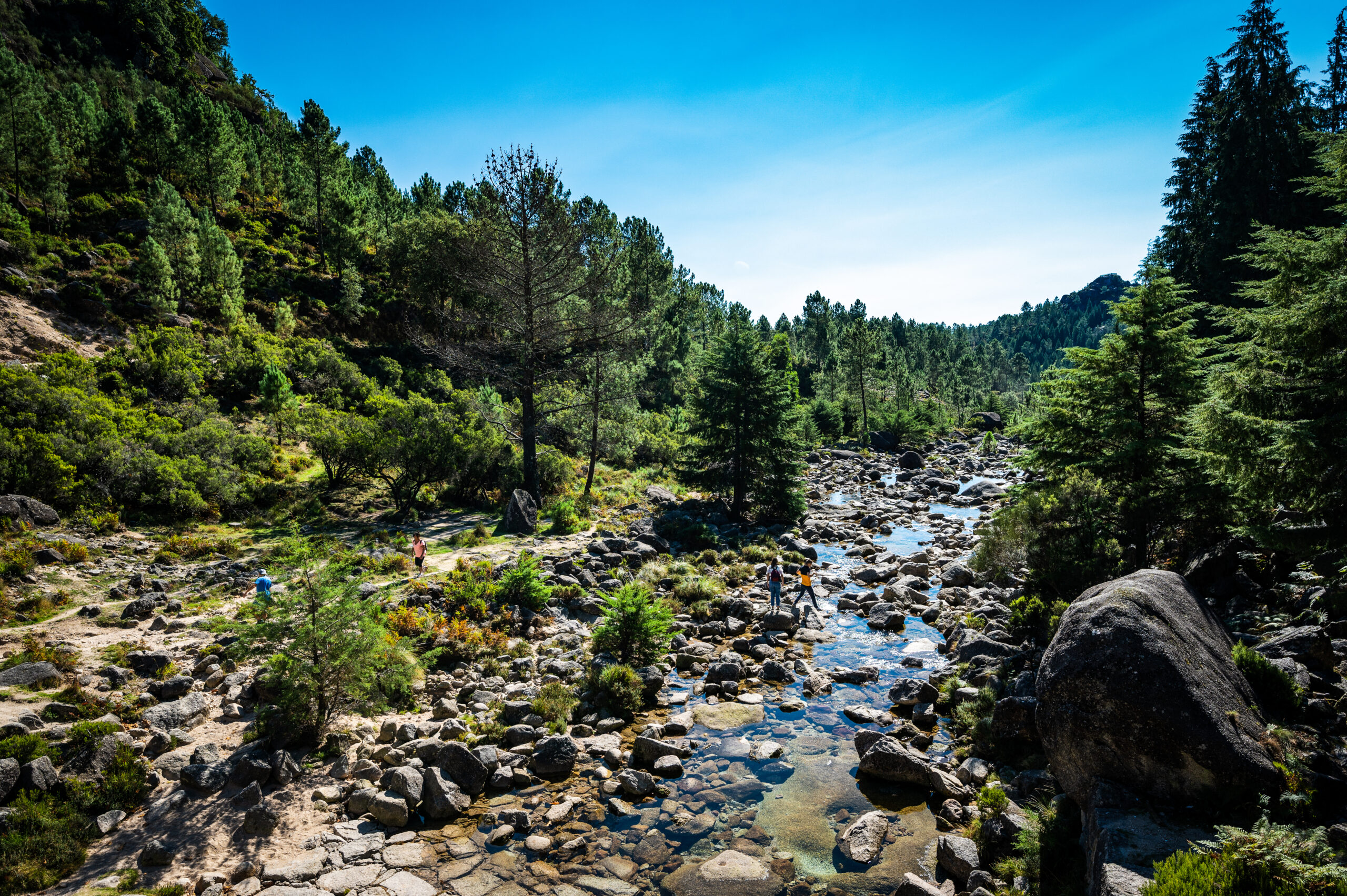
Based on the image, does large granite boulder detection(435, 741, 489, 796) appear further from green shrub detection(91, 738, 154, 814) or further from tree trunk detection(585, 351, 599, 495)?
tree trunk detection(585, 351, 599, 495)

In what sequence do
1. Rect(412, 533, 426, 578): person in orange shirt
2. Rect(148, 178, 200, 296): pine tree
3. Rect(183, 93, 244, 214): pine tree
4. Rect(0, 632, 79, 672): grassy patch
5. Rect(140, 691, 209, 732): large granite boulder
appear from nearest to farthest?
Rect(140, 691, 209, 732): large granite boulder
Rect(0, 632, 79, 672): grassy patch
Rect(412, 533, 426, 578): person in orange shirt
Rect(148, 178, 200, 296): pine tree
Rect(183, 93, 244, 214): pine tree

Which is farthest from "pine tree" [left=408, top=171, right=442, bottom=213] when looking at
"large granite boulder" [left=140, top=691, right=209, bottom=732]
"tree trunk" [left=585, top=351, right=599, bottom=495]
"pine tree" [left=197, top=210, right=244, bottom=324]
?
"large granite boulder" [left=140, top=691, right=209, bottom=732]

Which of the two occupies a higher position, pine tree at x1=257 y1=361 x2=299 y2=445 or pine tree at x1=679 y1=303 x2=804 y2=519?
pine tree at x1=257 y1=361 x2=299 y2=445

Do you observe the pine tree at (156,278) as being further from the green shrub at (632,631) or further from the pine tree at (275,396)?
the green shrub at (632,631)

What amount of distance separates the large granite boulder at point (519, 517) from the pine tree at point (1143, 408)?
18460 millimetres

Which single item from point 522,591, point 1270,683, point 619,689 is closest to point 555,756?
point 619,689

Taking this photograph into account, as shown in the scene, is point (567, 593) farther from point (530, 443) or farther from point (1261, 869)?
point (1261, 869)

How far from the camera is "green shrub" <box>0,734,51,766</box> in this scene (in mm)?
7355

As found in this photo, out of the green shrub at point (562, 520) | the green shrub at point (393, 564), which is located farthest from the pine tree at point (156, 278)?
the green shrub at point (562, 520)

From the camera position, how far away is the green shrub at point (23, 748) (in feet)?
24.1

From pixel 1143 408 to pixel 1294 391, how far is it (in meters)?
5.45

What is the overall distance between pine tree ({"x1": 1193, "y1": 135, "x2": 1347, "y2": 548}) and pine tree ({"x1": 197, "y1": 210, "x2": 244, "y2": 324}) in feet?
162

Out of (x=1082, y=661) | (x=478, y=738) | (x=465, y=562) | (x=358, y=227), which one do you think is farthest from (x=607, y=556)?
(x=358, y=227)

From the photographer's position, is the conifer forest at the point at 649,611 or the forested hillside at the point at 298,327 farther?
the forested hillside at the point at 298,327
